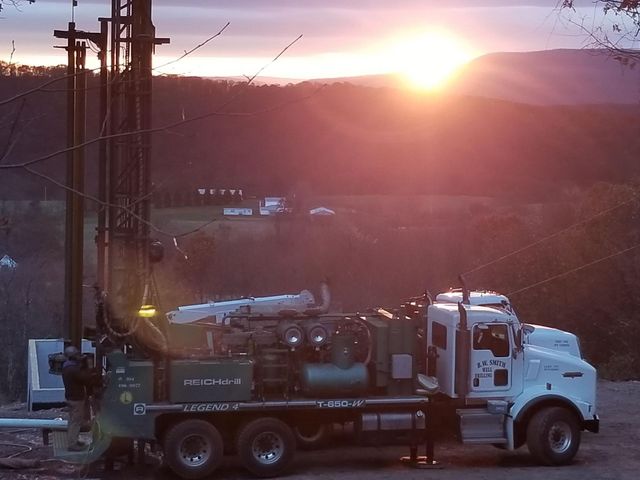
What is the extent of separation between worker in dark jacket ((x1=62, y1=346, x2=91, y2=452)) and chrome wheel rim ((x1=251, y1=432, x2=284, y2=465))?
2.52 metres

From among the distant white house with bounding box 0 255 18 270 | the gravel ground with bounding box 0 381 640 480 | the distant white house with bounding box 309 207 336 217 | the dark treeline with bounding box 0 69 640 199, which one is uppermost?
the dark treeline with bounding box 0 69 640 199

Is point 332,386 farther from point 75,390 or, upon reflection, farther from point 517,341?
point 75,390

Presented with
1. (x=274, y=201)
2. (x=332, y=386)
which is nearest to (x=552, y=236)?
(x=274, y=201)

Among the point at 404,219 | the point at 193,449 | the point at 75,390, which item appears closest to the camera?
the point at 75,390

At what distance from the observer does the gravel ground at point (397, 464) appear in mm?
14297

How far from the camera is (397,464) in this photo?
15.4 m

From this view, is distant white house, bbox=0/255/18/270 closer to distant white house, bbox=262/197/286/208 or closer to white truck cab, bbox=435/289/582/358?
distant white house, bbox=262/197/286/208

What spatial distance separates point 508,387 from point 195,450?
488 centimetres

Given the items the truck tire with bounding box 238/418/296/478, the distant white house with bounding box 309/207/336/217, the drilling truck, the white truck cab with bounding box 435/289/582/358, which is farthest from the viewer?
the distant white house with bounding box 309/207/336/217

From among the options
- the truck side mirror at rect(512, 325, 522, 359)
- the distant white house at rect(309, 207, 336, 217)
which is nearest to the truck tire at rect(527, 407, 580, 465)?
the truck side mirror at rect(512, 325, 522, 359)

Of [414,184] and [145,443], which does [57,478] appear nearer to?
[145,443]

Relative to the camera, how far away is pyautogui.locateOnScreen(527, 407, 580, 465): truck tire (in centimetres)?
1494

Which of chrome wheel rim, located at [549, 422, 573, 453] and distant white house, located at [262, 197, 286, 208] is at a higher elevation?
distant white house, located at [262, 197, 286, 208]

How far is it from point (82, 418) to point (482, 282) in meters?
23.5
